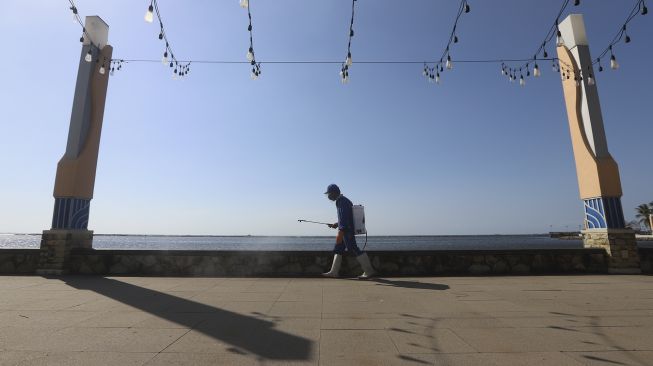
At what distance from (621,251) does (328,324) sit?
301 inches

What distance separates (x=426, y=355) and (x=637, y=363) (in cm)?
144

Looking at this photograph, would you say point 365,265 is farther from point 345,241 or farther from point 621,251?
point 621,251

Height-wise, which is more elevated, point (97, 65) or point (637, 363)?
point (97, 65)

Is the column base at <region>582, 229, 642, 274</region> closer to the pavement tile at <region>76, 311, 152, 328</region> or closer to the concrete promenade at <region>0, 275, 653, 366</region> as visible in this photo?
the concrete promenade at <region>0, 275, 653, 366</region>

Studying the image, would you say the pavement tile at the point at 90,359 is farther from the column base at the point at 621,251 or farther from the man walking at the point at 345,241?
the column base at the point at 621,251

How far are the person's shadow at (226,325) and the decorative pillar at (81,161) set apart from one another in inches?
113

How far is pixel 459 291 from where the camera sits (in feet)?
18.4

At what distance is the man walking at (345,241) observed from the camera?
7.20m

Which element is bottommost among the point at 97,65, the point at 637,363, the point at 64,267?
the point at 637,363

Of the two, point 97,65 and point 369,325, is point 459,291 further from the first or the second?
point 97,65

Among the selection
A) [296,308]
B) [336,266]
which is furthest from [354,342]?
[336,266]

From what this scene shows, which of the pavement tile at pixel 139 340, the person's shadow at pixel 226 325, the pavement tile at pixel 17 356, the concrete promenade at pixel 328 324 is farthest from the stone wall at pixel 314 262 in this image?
the pavement tile at pixel 17 356

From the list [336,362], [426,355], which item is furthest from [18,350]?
[426,355]

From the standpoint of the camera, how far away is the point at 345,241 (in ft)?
23.8
